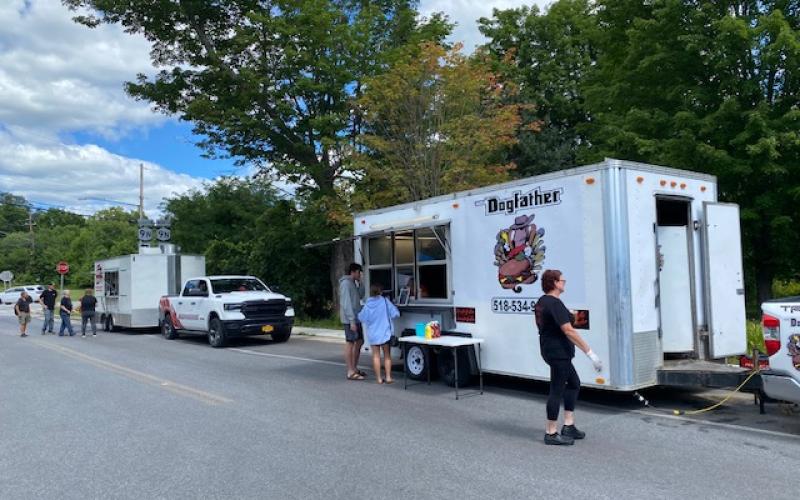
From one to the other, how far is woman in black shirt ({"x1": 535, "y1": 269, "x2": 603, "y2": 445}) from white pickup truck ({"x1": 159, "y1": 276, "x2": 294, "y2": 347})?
38.2 ft

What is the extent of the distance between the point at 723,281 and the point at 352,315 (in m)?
5.56

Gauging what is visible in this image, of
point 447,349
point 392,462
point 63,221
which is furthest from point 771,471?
point 63,221

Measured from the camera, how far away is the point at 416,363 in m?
10.2

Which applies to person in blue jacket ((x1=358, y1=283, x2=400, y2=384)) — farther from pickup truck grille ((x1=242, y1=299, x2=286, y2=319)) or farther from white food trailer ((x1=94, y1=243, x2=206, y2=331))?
white food trailer ((x1=94, y1=243, x2=206, y2=331))

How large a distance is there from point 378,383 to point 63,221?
124457 millimetres

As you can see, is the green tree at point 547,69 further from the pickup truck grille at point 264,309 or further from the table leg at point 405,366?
the table leg at point 405,366

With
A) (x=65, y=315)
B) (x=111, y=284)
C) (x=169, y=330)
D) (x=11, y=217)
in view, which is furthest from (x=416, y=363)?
(x=11, y=217)

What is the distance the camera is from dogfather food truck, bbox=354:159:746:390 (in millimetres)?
7352

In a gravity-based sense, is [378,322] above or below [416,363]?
above

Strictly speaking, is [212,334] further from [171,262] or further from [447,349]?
[447,349]

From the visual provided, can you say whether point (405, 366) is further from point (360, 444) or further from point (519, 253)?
point (360, 444)

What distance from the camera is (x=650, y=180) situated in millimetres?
7684

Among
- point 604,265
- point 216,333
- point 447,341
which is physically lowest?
point 216,333

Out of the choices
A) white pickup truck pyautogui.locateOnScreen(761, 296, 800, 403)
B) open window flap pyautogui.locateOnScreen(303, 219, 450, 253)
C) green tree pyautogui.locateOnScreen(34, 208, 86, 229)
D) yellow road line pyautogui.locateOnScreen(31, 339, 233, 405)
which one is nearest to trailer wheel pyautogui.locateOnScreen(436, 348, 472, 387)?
open window flap pyautogui.locateOnScreen(303, 219, 450, 253)
